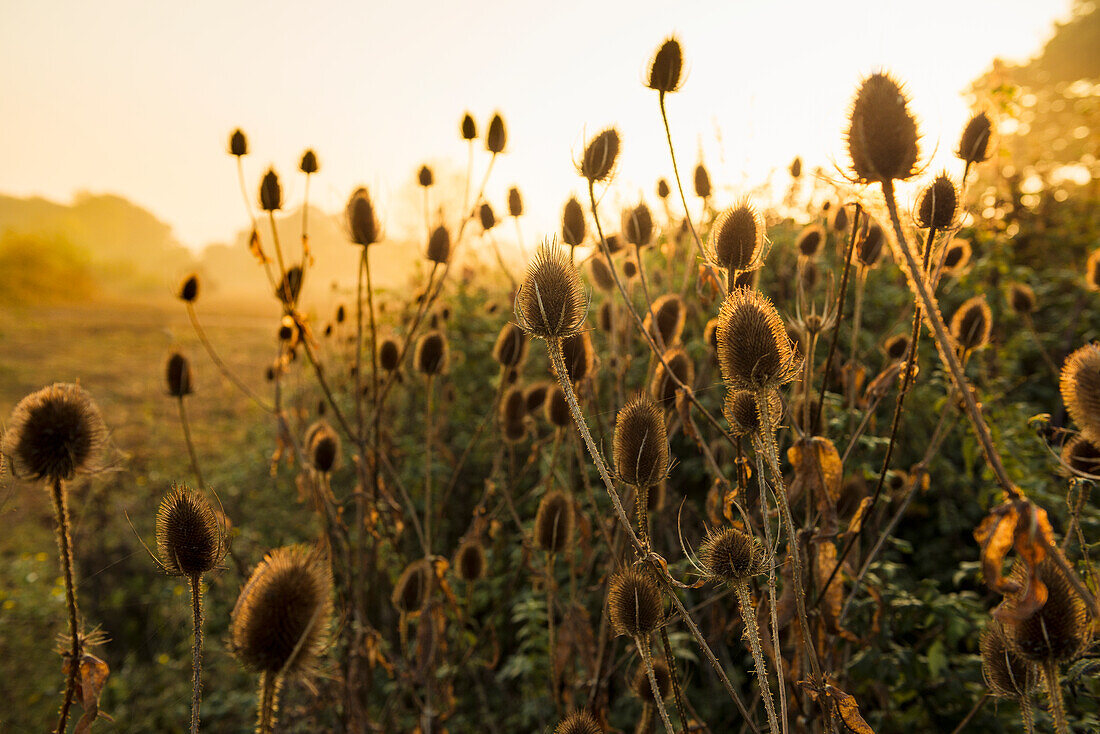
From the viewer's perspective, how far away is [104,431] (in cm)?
152

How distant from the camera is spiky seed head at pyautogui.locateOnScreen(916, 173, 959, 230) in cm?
142

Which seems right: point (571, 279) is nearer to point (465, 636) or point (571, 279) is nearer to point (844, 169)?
point (844, 169)

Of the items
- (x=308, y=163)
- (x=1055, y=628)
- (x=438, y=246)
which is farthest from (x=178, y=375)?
(x=1055, y=628)

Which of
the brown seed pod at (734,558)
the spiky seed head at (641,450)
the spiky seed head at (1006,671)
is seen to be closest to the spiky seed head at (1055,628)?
the spiky seed head at (1006,671)

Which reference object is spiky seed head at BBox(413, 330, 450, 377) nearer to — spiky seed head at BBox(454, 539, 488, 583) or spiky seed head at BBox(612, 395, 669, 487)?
spiky seed head at BBox(454, 539, 488, 583)

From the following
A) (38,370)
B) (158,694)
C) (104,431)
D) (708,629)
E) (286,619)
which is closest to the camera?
(286,619)

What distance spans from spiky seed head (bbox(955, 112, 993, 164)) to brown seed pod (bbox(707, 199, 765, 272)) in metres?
0.59

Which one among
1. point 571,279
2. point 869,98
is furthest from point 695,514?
point 869,98

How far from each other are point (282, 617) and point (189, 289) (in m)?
2.48

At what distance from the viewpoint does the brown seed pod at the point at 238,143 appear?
8.84 ft

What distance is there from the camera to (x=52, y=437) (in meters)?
1.42

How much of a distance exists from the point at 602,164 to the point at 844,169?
2.71 feet

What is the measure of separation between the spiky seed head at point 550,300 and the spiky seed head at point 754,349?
0.33m

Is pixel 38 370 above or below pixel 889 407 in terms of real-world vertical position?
below
